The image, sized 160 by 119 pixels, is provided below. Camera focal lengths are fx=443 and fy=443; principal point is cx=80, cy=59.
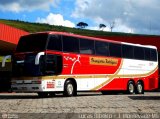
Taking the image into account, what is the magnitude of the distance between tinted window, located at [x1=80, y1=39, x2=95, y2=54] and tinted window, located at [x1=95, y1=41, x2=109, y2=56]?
504mm

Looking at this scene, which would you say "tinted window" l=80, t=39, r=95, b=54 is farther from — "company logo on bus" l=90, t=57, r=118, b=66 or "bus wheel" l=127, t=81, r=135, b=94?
"bus wheel" l=127, t=81, r=135, b=94

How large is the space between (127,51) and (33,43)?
868 cm

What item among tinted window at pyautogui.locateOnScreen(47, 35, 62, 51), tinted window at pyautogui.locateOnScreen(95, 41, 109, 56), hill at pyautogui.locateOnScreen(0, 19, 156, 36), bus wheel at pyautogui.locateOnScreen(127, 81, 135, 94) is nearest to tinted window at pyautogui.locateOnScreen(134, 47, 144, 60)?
bus wheel at pyautogui.locateOnScreen(127, 81, 135, 94)

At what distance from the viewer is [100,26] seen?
172250 mm

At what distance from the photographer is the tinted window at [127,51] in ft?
94.6

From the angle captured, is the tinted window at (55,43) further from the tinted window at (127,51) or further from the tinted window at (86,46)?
the tinted window at (127,51)

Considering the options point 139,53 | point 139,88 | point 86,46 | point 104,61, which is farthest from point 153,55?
point 86,46

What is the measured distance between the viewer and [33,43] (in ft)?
74.1

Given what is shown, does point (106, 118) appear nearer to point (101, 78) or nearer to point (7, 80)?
point (101, 78)

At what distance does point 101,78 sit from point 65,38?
464cm

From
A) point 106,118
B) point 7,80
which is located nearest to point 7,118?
point 106,118

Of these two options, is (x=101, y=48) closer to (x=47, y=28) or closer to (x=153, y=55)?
(x=153, y=55)

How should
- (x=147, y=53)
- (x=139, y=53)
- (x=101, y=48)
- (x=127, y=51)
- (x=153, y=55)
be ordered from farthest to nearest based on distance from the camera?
(x=153, y=55) → (x=147, y=53) → (x=139, y=53) → (x=127, y=51) → (x=101, y=48)

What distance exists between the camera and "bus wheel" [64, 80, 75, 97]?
76.8ft
